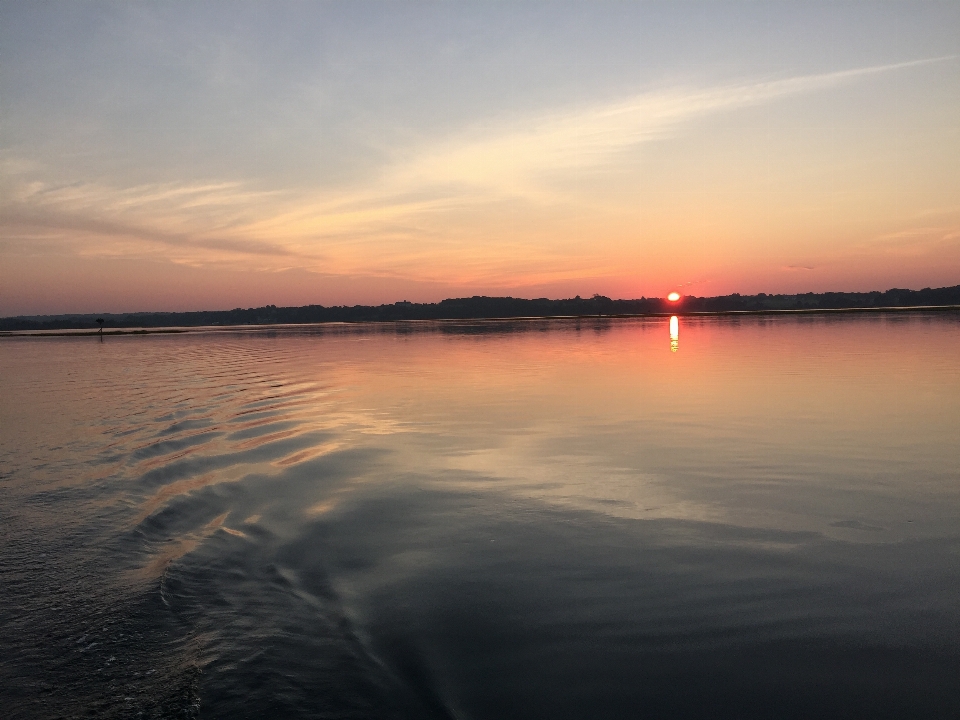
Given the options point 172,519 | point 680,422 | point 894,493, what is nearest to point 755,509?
point 894,493

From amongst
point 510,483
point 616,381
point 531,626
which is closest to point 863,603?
point 531,626

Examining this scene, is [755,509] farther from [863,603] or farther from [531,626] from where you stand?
[531,626]

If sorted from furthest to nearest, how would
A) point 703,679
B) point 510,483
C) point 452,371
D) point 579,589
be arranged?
point 452,371 → point 510,483 → point 579,589 → point 703,679

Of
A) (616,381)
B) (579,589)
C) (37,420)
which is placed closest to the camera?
(579,589)

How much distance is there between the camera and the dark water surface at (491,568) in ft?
17.2

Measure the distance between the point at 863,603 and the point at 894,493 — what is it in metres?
4.64

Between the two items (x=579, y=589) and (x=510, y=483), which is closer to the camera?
(x=579, y=589)

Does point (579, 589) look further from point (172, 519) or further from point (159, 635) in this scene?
point (172, 519)

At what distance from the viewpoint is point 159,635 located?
6195 millimetres

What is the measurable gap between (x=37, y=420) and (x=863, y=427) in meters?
23.9

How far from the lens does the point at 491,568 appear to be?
25.3 ft

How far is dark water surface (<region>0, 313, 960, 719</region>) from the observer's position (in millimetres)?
5238

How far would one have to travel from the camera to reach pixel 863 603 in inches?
256

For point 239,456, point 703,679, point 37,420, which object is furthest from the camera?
point 37,420
